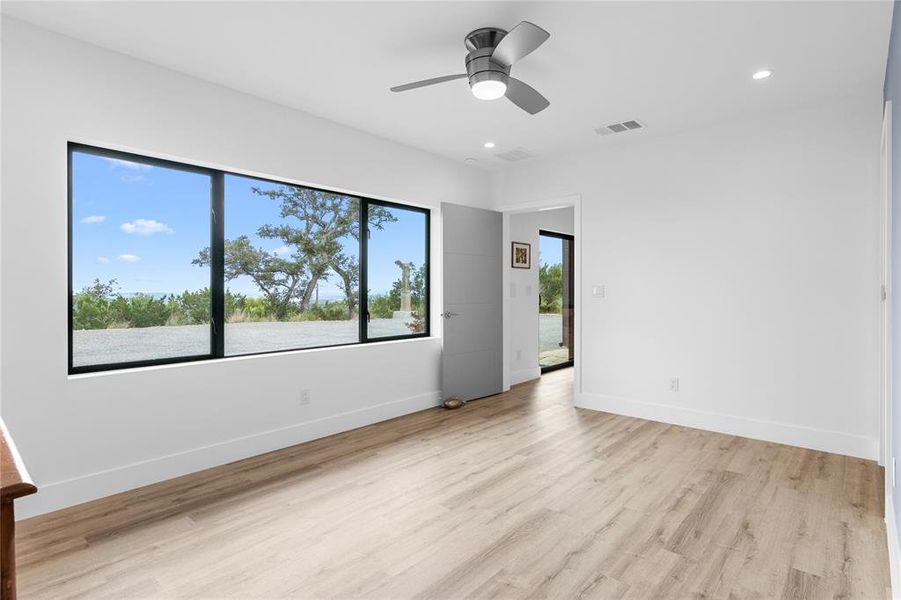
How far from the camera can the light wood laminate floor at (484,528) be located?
195 centimetres

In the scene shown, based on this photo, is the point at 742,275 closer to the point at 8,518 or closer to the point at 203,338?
the point at 203,338

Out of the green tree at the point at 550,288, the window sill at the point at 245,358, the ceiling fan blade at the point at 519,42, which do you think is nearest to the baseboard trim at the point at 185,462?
the window sill at the point at 245,358

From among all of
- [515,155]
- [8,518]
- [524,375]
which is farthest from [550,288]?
[8,518]

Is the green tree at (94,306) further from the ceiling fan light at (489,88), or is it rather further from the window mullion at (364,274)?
the ceiling fan light at (489,88)

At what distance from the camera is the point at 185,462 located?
307 centimetres

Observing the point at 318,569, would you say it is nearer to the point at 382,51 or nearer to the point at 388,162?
the point at 382,51

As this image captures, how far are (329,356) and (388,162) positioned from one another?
1.83m

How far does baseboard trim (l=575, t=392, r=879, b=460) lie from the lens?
134 inches

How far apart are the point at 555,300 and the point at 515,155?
2.66 meters

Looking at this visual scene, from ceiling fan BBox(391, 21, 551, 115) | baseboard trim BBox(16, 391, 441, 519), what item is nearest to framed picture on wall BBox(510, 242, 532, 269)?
baseboard trim BBox(16, 391, 441, 519)

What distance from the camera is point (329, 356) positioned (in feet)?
12.9

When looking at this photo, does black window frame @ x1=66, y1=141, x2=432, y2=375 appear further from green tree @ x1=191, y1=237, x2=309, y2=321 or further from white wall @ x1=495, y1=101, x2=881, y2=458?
white wall @ x1=495, y1=101, x2=881, y2=458

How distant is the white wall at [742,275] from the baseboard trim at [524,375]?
4.24ft

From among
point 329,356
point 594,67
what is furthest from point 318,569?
point 594,67
